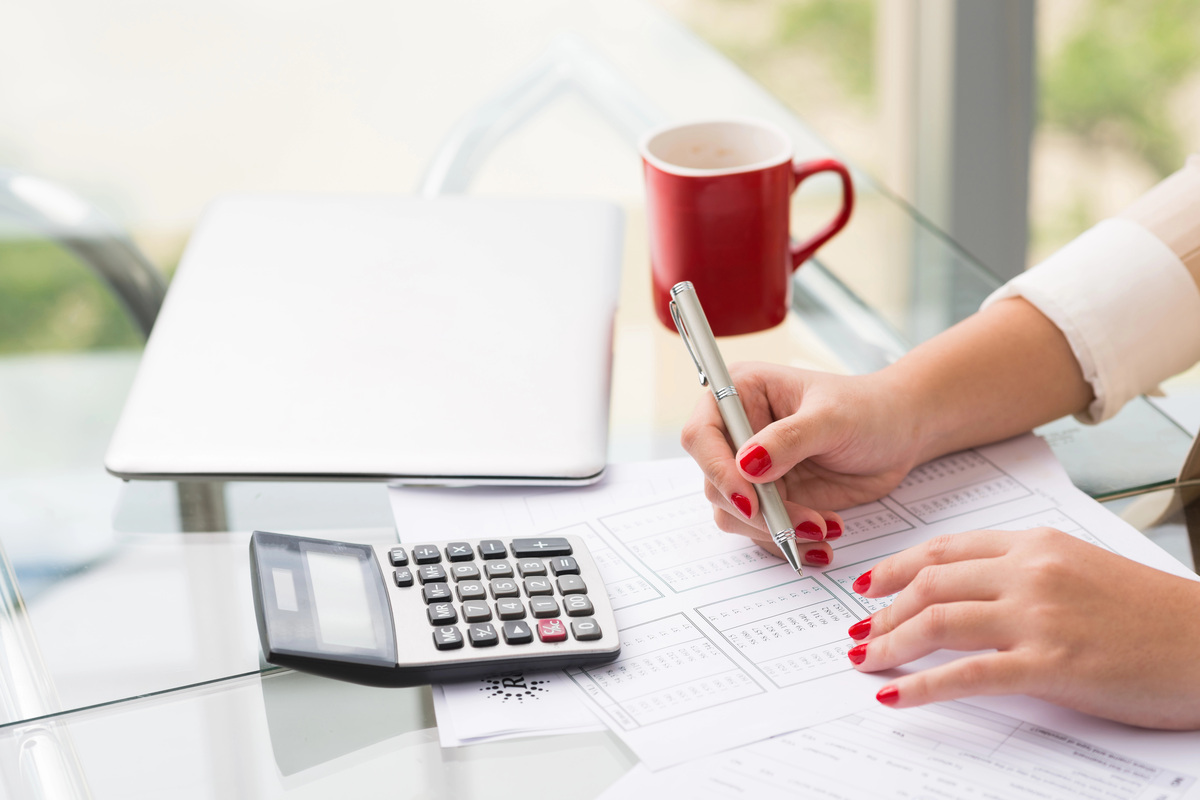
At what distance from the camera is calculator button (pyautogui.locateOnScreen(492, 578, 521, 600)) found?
1.75ft

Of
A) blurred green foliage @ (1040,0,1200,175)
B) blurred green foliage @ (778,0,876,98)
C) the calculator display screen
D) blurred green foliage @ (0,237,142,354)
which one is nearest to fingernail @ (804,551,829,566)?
the calculator display screen

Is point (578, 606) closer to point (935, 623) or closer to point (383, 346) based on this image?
point (935, 623)

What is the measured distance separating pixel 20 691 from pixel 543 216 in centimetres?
50

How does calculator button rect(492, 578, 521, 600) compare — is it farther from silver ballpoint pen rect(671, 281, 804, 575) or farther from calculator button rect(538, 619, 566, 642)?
silver ballpoint pen rect(671, 281, 804, 575)

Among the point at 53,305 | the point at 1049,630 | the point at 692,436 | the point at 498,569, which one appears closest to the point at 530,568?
the point at 498,569

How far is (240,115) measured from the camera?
2.59 meters

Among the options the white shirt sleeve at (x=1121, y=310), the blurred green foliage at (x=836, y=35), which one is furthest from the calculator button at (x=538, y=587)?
the blurred green foliage at (x=836, y=35)

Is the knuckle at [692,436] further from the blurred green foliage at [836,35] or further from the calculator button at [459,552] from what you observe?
the blurred green foliage at [836,35]

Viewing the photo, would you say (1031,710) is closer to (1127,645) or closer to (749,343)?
(1127,645)

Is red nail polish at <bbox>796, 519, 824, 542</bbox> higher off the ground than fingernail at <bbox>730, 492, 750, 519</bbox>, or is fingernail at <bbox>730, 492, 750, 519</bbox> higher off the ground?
fingernail at <bbox>730, 492, 750, 519</bbox>

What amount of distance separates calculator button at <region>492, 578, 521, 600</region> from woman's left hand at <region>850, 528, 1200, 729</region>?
0.52 ft

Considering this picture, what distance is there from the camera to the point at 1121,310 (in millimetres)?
695

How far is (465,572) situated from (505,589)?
2 centimetres

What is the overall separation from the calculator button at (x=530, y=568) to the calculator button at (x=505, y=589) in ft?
0.04
